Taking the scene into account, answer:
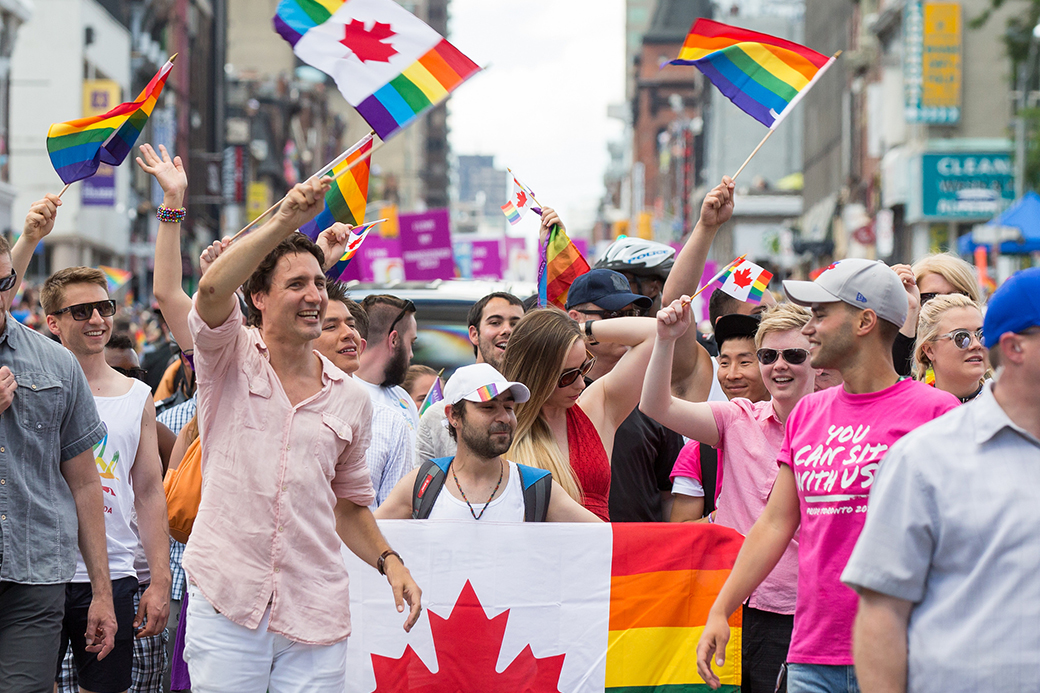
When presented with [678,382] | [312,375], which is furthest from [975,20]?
[312,375]

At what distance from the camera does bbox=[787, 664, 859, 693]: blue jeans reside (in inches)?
153

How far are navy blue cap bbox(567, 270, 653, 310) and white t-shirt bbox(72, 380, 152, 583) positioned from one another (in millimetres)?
1995

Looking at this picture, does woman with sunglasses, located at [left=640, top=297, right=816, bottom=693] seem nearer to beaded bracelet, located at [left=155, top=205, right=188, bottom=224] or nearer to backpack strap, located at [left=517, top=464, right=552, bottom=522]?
backpack strap, located at [left=517, top=464, right=552, bottom=522]

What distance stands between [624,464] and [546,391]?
0.95 metres

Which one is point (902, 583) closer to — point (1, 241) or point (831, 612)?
point (831, 612)

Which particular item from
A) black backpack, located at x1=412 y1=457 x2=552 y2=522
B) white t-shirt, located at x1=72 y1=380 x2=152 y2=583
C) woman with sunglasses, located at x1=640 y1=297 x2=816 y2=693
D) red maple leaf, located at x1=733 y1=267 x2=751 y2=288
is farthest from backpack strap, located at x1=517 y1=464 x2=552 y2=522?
white t-shirt, located at x1=72 y1=380 x2=152 y2=583

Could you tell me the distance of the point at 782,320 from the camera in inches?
201

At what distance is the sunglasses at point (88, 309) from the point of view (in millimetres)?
5707

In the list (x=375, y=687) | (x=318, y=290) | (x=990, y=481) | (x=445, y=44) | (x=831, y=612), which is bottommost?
(x=375, y=687)

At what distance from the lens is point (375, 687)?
5.26 meters

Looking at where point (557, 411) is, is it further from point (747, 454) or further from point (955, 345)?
point (955, 345)

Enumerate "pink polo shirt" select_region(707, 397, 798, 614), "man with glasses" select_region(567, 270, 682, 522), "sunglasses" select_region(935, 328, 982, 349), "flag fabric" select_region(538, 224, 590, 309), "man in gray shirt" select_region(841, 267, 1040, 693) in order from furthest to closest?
"flag fabric" select_region(538, 224, 590, 309) → "man with glasses" select_region(567, 270, 682, 522) → "sunglasses" select_region(935, 328, 982, 349) → "pink polo shirt" select_region(707, 397, 798, 614) → "man in gray shirt" select_region(841, 267, 1040, 693)

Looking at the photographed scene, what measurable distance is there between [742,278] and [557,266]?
4.67ft

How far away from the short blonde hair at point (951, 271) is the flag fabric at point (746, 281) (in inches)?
30.7
